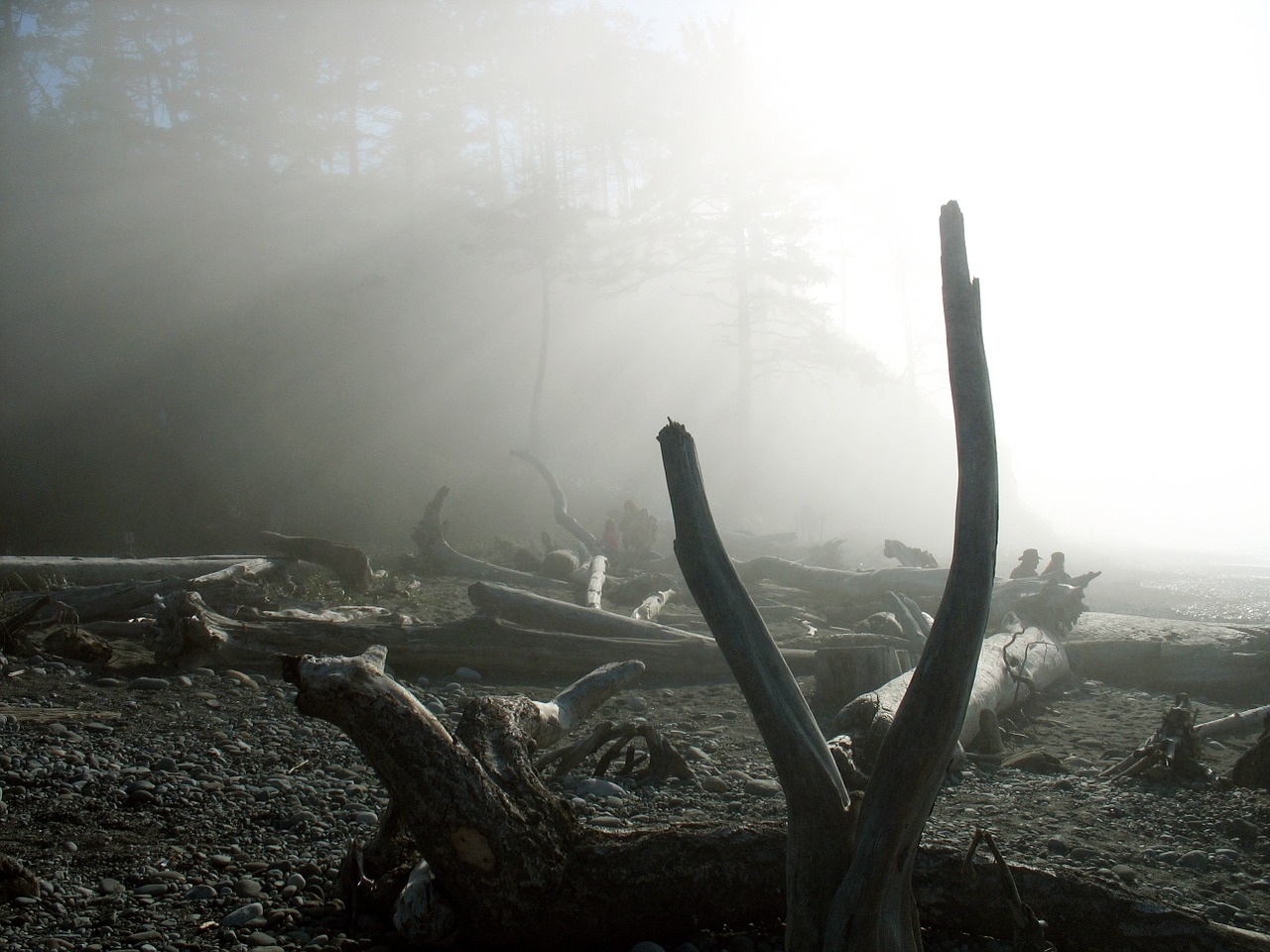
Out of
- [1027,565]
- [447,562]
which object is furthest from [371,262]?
[1027,565]

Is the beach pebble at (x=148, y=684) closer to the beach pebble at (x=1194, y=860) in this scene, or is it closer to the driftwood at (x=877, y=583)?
the beach pebble at (x=1194, y=860)

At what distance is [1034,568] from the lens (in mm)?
11734

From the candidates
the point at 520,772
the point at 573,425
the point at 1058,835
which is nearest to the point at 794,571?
the point at 1058,835

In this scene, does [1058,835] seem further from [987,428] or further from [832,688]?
[987,428]

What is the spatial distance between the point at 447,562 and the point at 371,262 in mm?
21523

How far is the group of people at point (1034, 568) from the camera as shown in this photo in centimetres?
1033

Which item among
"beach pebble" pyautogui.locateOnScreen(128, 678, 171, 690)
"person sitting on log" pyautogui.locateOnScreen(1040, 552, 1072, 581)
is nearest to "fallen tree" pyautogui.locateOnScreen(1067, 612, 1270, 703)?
"person sitting on log" pyautogui.locateOnScreen(1040, 552, 1072, 581)

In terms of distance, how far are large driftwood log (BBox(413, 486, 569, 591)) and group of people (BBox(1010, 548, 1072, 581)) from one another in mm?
6864

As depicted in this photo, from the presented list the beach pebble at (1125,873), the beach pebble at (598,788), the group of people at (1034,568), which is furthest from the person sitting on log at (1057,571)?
the beach pebble at (598,788)

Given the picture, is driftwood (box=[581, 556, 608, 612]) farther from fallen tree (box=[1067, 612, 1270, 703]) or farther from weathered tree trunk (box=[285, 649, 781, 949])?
weathered tree trunk (box=[285, 649, 781, 949])

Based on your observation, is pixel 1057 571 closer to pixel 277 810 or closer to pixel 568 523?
pixel 568 523

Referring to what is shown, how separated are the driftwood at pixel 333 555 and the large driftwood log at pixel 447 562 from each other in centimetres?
220

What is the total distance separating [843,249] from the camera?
34.6 meters

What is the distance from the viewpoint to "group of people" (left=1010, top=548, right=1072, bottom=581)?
407 inches
